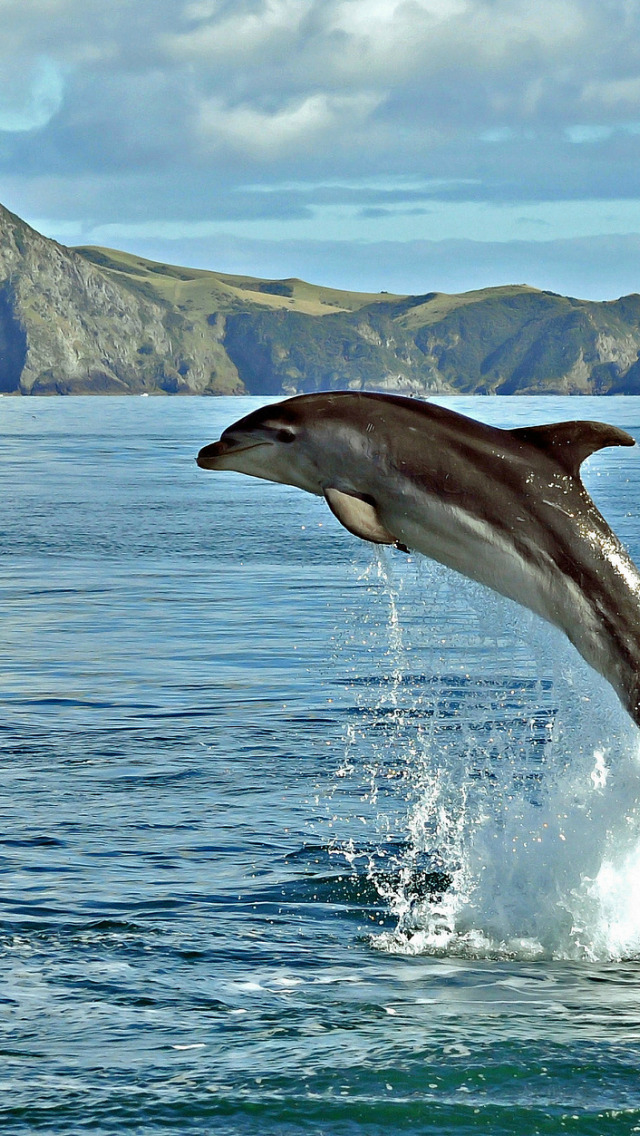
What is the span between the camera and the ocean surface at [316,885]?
7.63m

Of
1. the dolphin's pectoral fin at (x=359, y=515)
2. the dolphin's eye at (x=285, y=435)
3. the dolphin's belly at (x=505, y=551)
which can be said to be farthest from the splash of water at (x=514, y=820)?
the dolphin's eye at (x=285, y=435)

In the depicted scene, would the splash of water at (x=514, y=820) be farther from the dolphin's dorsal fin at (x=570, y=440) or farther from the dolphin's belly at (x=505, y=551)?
the dolphin's dorsal fin at (x=570, y=440)

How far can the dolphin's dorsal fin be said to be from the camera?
9.41 metres

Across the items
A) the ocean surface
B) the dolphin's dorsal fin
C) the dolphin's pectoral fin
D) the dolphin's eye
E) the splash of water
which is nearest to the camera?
the ocean surface

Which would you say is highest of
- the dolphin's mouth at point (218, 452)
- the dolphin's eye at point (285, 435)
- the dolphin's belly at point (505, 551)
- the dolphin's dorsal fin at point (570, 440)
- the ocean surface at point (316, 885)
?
the dolphin's dorsal fin at point (570, 440)

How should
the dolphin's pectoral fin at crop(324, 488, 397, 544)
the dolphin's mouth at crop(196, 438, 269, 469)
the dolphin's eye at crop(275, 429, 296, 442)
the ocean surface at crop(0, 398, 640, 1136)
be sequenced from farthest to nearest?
1. the dolphin's mouth at crop(196, 438, 269, 469)
2. the dolphin's eye at crop(275, 429, 296, 442)
3. the dolphin's pectoral fin at crop(324, 488, 397, 544)
4. the ocean surface at crop(0, 398, 640, 1136)

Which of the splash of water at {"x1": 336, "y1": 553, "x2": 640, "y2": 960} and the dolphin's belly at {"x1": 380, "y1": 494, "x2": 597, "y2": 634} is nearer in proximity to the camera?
the dolphin's belly at {"x1": 380, "y1": 494, "x2": 597, "y2": 634}

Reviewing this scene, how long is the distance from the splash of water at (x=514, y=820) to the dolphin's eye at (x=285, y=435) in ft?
4.41

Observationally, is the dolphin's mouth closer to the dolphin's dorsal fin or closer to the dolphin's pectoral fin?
the dolphin's pectoral fin

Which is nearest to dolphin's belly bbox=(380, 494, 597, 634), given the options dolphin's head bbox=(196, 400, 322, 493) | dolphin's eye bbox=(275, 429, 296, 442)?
dolphin's head bbox=(196, 400, 322, 493)

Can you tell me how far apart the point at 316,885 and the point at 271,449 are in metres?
3.22

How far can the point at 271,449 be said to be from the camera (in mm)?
9617

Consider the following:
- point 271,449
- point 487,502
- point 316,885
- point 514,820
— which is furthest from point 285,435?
point 514,820

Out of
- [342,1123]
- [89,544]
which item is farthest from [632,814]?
[89,544]
